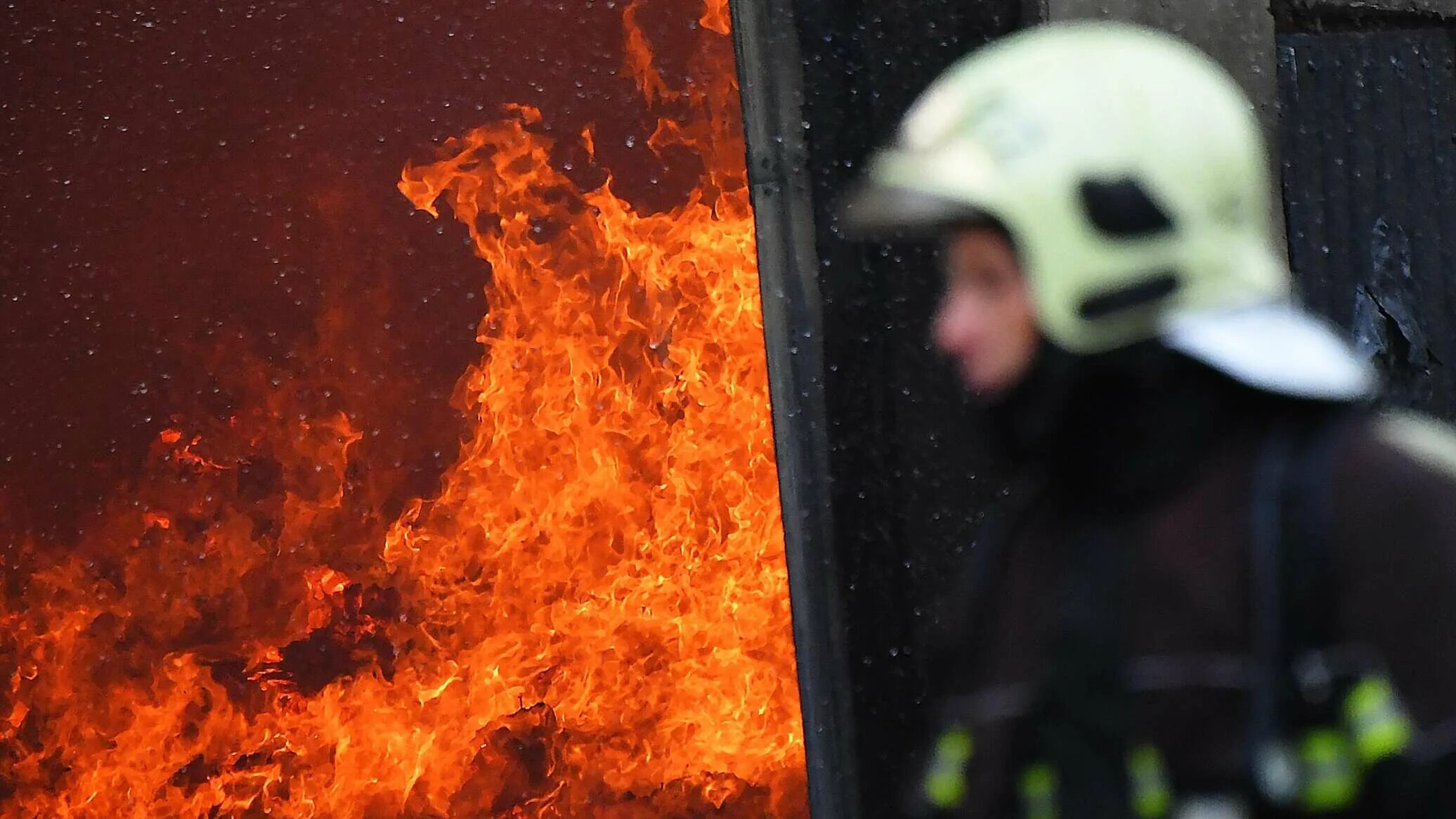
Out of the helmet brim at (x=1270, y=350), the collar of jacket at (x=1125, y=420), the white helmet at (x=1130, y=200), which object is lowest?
the collar of jacket at (x=1125, y=420)

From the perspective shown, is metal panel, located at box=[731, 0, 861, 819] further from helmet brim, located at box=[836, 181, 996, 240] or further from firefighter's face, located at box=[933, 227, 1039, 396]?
firefighter's face, located at box=[933, 227, 1039, 396]

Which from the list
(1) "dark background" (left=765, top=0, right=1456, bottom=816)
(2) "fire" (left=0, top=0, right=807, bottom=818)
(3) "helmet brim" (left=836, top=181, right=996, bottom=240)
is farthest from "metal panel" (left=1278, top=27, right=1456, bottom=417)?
(3) "helmet brim" (left=836, top=181, right=996, bottom=240)

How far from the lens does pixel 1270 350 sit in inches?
49.8

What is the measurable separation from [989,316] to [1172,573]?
14.3 inches

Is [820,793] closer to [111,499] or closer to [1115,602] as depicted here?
[111,499]

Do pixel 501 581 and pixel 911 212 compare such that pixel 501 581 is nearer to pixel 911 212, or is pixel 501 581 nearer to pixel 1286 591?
pixel 911 212

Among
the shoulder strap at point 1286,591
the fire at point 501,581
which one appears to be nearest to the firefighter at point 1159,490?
the shoulder strap at point 1286,591

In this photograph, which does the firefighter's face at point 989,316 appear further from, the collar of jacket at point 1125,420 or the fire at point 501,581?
the fire at point 501,581

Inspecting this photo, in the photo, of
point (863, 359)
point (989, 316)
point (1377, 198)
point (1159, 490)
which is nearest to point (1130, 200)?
point (989, 316)

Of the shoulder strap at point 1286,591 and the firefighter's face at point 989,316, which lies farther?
the firefighter's face at point 989,316

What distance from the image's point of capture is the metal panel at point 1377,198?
3.28m

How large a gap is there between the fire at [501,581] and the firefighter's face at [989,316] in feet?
7.60

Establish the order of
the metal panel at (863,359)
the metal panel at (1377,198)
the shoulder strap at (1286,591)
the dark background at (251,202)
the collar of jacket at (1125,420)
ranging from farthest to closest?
the dark background at (251,202), the metal panel at (863,359), the metal panel at (1377,198), the collar of jacket at (1125,420), the shoulder strap at (1286,591)

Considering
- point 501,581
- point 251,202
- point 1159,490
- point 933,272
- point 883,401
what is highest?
point 251,202
